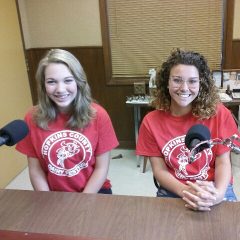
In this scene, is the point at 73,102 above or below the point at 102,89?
above

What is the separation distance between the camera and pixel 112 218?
101 cm

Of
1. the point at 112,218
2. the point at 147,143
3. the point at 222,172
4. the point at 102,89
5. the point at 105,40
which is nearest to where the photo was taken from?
the point at 112,218

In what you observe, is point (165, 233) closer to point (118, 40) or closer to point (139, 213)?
point (139, 213)

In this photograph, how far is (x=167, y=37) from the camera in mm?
2971

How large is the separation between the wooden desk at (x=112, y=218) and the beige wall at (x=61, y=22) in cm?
226

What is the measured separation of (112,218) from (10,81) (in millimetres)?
2249

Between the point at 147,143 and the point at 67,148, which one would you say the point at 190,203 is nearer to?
the point at 147,143

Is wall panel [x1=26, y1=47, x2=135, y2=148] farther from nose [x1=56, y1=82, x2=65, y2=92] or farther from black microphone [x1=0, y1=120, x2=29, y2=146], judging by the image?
black microphone [x1=0, y1=120, x2=29, y2=146]

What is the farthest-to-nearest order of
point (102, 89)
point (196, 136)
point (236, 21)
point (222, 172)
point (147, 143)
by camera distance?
point (102, 89)
point (236, 21)
point (147, 143)
point (222, 172)
point (196, 136)

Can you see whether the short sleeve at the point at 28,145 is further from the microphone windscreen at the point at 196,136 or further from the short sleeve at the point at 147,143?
the microphone windscreen at the point at 196,136

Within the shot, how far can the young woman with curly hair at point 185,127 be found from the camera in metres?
1.36

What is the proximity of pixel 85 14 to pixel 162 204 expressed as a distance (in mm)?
2445

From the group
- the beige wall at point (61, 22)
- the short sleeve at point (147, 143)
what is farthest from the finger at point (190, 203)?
the beige wall at point (61, 22)

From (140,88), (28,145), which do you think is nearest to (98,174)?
(28,145)
